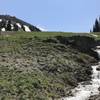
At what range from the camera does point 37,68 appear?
4097 cm

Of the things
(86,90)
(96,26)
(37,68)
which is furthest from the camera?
(96,26)

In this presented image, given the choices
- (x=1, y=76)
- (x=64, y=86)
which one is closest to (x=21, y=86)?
(x=1, y=76)

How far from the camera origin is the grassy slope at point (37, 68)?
33.6 m

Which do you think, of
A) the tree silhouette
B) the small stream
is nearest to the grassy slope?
the small stream

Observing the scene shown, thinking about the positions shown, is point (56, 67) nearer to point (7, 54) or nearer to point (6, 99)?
point (7, 54)

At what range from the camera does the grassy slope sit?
110 ft

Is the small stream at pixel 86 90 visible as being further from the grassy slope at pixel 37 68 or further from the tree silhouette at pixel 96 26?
the tree silhouette at pixel 96 26

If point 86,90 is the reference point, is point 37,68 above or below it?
above

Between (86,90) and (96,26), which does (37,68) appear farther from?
(96,26)

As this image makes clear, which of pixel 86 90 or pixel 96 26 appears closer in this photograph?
pixel 86 90

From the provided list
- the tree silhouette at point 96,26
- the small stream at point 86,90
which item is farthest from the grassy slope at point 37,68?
the tree silhouette at point 96,26

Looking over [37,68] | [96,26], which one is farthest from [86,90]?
[96,26]

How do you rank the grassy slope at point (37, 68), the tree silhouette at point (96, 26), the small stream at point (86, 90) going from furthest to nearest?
the tree silhouette at point (96, 26) < the small stream at point (86, 90) < the grassy slope at point (37, 68)

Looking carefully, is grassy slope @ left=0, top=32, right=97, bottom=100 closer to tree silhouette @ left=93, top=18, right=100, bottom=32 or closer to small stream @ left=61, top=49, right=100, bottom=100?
small stream @ left=61, top=49, right=100, bottom=100
